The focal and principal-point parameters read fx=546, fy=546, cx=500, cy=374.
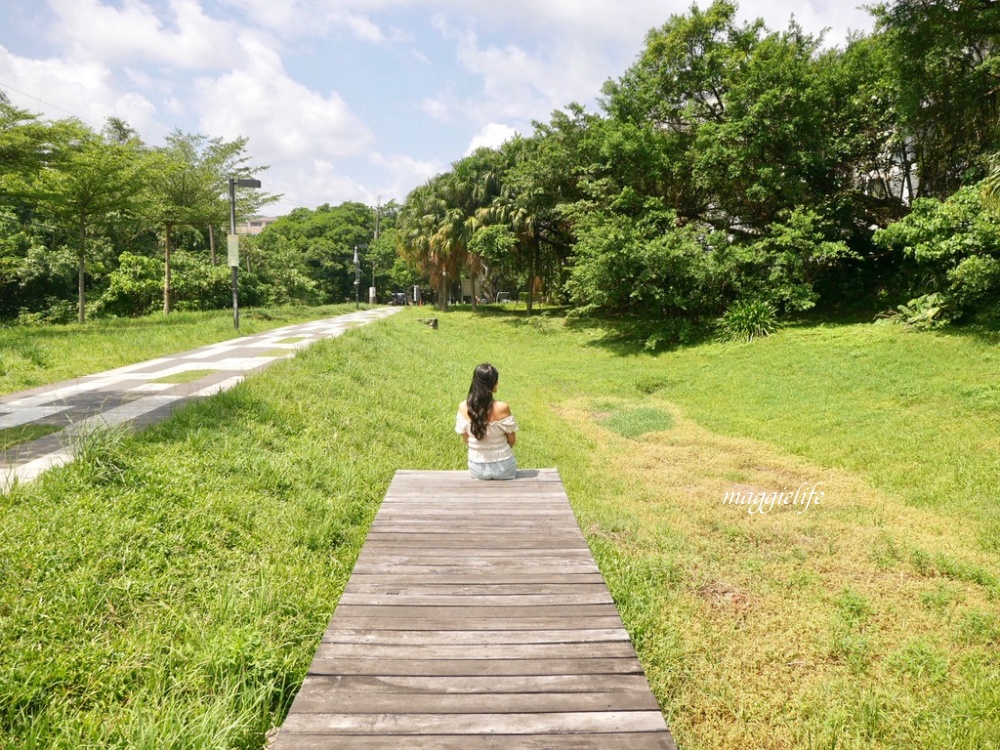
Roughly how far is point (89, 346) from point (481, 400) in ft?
40.9

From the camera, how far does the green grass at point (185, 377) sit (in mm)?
9258

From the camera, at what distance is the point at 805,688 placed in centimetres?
367

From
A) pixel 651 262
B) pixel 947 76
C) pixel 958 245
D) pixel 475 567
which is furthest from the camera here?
pixel 651 262

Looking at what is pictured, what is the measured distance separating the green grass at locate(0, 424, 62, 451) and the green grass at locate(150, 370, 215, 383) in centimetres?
304

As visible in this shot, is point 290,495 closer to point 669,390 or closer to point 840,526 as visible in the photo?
point 840,526

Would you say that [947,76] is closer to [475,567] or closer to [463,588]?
[475,567]

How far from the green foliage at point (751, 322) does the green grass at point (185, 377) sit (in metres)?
15.2

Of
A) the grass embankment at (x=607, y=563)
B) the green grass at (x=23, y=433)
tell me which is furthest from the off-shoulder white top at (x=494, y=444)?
the green grass at (x=23, y=433)

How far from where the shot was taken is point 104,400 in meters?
7.64

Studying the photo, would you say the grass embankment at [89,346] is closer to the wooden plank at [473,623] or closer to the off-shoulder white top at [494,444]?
the off-shoulder white top at [494,444]

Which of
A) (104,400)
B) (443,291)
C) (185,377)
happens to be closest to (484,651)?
(104,400)

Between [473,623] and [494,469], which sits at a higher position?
[494,469]

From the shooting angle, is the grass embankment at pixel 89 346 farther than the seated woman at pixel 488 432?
Yes

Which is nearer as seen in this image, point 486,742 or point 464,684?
point 486,742
